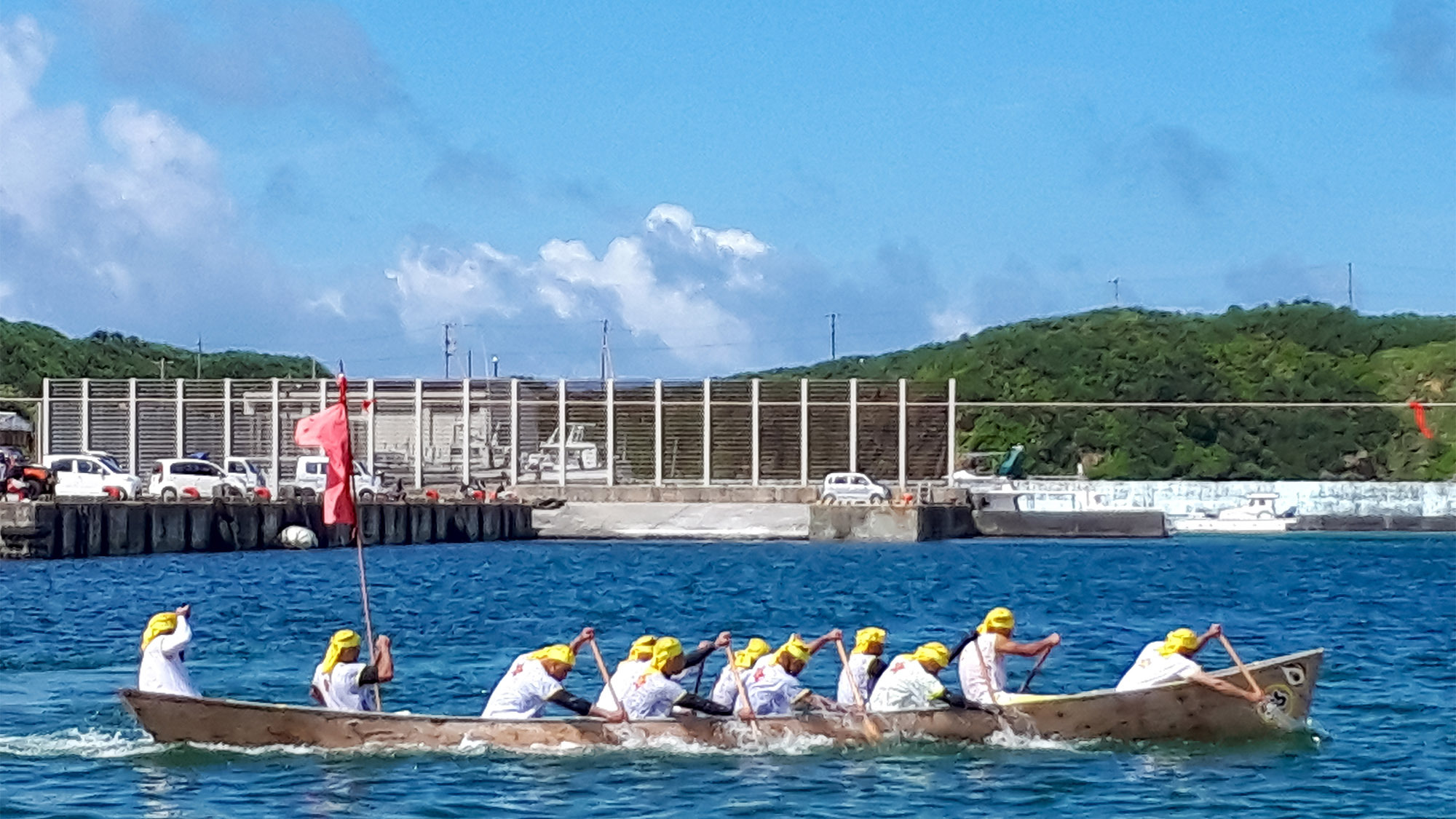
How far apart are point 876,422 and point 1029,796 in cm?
8297

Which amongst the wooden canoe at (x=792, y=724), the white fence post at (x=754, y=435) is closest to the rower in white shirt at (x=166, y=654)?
the wooden canoe at (x=792, y=724)

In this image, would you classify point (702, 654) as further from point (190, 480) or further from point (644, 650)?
point (190, 480)

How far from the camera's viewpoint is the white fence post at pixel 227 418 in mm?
104875

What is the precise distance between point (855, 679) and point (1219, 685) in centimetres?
427

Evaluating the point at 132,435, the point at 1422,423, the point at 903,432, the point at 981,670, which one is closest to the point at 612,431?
the point at 903,432

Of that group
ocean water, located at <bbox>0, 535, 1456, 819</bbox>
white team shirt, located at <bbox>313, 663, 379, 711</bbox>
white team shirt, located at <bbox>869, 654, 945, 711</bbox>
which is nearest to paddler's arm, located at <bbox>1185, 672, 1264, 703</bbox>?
ocean water, located at <bbox>0, 535, 1456, 819</bbox>

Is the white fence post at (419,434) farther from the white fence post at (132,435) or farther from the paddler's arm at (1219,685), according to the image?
the paddler's arm at (1219,685)

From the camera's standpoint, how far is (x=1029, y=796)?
972 inches

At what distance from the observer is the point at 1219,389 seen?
6348 inches

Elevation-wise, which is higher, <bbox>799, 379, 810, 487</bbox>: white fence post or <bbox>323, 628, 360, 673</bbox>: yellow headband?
<bbox>799, 379, 810, 487</bbox>: white fence post

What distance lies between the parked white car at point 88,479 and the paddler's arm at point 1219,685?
53531mm

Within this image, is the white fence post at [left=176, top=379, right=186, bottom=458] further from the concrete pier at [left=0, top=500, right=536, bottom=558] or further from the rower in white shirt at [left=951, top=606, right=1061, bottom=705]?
the rower in white shirt at [left=951, top=606, right=1061, bottom=705]

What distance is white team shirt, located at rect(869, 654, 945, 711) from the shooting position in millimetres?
26531

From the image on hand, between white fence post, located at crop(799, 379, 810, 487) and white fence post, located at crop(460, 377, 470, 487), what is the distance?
15436mm
